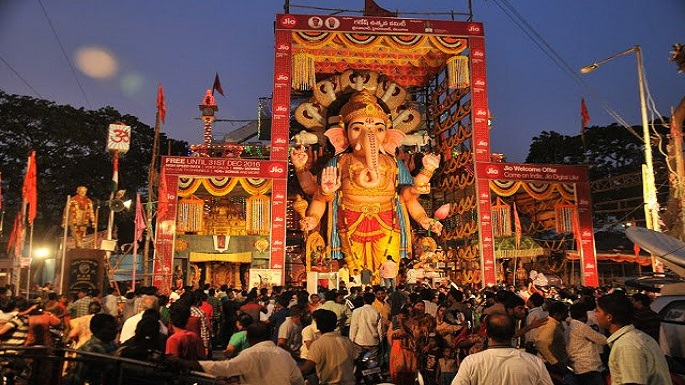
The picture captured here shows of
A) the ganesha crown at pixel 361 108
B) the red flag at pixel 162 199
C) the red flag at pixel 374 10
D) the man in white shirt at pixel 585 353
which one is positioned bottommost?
the man in white shirt at pixel 585 353

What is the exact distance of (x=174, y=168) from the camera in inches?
698

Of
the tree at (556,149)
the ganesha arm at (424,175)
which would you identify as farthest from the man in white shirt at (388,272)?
the tree at (556,149)

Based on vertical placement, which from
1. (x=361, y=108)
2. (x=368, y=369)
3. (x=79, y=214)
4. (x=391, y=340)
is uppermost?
(x=361, y=108)

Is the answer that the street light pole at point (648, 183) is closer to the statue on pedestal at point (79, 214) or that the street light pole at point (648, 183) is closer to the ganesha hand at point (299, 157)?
the ganesha hand at point (299, 157)

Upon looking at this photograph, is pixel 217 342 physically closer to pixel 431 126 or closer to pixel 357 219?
pixel 357 219

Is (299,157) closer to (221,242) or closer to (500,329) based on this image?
(221,242)

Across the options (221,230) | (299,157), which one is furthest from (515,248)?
(221,230)

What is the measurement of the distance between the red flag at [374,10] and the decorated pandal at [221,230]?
333 inches

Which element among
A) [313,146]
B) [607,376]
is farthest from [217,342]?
[313,146]

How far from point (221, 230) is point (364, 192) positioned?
5.73m

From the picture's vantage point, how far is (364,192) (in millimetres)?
19359

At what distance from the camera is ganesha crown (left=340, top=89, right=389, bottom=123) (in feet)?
64.4

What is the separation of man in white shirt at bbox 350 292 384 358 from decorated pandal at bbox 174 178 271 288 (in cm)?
1185

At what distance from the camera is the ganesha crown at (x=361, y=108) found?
1962 centimetres
